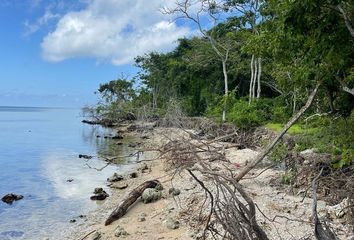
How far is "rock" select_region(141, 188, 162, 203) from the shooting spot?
14.3 metres

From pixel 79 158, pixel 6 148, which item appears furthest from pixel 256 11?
pixel 6 148

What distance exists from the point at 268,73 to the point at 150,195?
52.0 feet

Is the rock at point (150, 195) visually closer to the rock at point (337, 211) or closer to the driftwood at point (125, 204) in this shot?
the driftwood at point (125, 204)

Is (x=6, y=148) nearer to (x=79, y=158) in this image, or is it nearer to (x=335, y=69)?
(x=79, y=158)

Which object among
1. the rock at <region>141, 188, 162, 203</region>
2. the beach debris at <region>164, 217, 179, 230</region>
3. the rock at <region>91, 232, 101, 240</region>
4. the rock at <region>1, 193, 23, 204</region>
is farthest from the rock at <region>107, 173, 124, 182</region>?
the beach debris at <region>164, 217, 179, 230</region>

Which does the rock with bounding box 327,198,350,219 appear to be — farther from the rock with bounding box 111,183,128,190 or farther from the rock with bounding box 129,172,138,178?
the rock with bounding box 129,172,138,178

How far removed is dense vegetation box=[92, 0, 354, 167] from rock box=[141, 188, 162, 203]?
5758mm

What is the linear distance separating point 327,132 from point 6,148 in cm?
3099

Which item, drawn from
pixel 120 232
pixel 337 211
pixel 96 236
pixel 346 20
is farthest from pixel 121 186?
pixel 346 20

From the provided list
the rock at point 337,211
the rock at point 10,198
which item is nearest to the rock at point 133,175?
the rock at point 10,198

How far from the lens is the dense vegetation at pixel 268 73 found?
28.0 ft

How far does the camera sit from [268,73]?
27359mm

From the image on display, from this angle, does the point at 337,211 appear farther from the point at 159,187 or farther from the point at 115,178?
the point at 115,178

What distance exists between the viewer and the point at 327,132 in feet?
42.7
